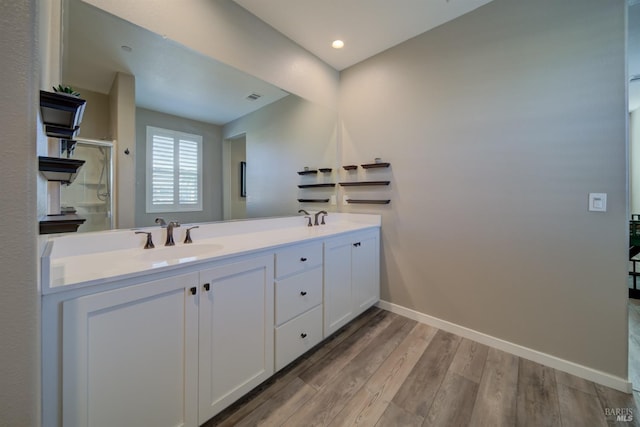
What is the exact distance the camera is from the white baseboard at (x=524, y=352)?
1520 mm

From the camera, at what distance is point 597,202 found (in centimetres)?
154

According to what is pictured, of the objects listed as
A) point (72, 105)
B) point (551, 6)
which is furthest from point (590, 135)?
point (72, 105)

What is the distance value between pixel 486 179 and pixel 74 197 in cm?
265

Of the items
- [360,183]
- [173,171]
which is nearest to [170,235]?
[173,171]

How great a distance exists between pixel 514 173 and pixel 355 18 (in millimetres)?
1759

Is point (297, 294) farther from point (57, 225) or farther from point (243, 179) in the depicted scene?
point (57, 225)

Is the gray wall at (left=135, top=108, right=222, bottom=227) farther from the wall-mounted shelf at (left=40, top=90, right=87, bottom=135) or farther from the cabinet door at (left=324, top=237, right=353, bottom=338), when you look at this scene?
the cabinet door at (left=324, top=237, right=353, bottom=338)

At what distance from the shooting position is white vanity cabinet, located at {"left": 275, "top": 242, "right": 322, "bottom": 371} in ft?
5.05

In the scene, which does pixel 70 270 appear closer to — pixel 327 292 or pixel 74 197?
pixel 74 197

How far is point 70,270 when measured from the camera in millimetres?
983

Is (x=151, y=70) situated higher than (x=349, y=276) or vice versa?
(x=151, y=70)

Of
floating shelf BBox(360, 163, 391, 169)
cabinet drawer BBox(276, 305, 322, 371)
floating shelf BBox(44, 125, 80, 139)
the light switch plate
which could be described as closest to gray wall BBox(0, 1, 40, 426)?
floating shelf BBox(44, 125, 80, 139)

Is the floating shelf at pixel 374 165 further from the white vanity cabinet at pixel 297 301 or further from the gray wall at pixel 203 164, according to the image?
the gray wall at pixel 203 164

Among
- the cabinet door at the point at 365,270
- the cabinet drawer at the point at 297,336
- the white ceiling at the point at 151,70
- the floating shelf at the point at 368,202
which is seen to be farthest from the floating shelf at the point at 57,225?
the floating shelf at the point at 368,202
